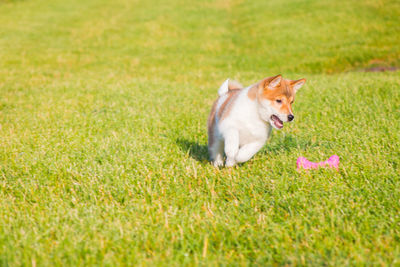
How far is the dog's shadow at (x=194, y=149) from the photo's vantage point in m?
4.59

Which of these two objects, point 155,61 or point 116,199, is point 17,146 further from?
point 155,61

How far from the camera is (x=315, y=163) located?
3.76 m

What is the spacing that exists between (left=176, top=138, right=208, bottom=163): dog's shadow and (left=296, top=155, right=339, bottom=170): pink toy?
1.23 m

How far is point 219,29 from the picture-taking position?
66.3 ft

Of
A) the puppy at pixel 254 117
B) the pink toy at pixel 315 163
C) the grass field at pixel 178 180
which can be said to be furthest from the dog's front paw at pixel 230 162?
the pink toy at pixel 315 163

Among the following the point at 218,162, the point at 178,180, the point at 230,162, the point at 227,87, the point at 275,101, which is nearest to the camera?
the point at 178,180

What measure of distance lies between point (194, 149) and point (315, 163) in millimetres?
1725

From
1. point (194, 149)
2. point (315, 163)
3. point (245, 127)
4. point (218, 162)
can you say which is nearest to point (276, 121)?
point (245, 127)

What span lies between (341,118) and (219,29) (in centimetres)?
1559

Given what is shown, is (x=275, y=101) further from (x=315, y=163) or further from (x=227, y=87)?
(x=227, y=87)

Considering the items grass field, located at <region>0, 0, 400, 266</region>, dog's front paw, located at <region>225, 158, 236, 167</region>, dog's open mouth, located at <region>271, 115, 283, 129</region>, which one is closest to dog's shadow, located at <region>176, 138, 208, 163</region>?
grass field, located at <region>0, 0, 400, 266</region>

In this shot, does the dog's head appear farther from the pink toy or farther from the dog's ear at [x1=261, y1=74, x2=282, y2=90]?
the pink toy

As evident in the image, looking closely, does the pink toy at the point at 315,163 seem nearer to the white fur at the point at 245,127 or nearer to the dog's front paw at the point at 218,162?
the white fur at the point at 245,127

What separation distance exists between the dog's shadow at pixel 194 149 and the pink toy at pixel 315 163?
4.02 ft
